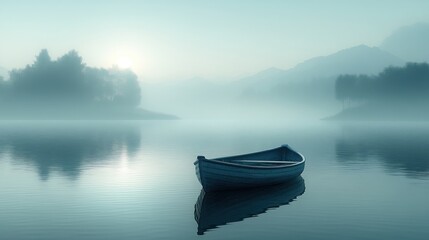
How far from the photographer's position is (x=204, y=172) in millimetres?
33250

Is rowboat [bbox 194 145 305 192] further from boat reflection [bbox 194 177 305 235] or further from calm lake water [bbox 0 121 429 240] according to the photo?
calm lake water [bbox 0 121 429 240]

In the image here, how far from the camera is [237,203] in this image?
3203cm

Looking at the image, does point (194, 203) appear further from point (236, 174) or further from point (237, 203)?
point (236, 174)

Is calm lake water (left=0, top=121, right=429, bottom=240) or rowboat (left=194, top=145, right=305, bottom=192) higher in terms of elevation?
rowboat (left=194, top=145, right=305, bottom=192)

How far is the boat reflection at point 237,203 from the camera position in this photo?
90.3 feet

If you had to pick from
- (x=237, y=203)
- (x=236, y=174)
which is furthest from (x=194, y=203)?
(x=236, y=174)

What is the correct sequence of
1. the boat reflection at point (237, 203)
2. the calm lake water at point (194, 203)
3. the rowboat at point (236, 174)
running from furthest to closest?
1. the rowboat at point (236, 174)
2. the boat reflection at point (237, 203)
3. the calm lake water at point (194, 203)

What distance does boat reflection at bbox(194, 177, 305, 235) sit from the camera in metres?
27.5

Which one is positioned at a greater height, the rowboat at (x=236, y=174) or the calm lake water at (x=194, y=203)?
the rowboat at (x=236, y=174)

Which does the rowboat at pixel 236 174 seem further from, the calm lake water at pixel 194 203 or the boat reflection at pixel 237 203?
the calm lake water at pixel 194 203

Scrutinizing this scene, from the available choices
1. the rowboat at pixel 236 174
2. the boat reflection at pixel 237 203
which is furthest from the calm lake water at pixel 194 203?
the rowboat at pixel 236 174

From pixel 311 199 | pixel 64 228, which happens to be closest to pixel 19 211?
pixel 64 228

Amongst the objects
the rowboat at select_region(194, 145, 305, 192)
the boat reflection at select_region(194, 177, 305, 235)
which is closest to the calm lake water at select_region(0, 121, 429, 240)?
the boat reflection at select_region(194, 177, 305, 235)

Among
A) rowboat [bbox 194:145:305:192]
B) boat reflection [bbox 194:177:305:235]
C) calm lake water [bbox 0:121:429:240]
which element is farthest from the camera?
rowboat [bbox 194:145:305:192]
